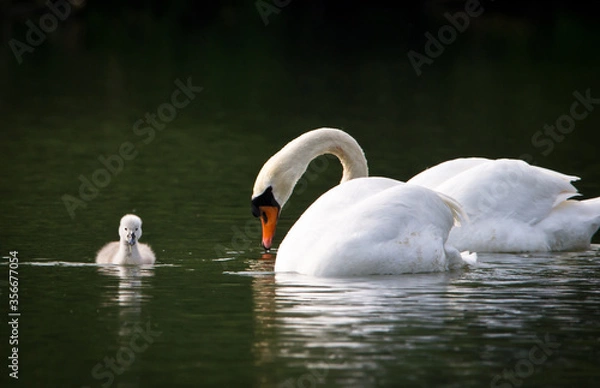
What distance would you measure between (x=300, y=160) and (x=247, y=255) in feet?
3.31

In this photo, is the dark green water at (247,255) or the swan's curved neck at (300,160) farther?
the swan's curved neck at (300,160)

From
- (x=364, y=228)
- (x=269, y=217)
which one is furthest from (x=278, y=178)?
(x=364, y=228)

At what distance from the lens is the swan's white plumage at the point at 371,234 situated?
12305 mm

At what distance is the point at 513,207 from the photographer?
14.9 meters

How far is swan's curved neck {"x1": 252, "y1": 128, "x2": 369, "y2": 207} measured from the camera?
44.4 feet

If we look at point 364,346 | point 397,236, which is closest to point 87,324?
point 364,346

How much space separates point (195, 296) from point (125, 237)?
1761mm

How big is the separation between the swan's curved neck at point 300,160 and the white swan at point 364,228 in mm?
12

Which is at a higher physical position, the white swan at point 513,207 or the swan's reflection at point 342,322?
the white swan at point 513,207

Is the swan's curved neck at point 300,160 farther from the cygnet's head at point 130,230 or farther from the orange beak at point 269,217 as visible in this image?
the cygnet's head at point 130,230

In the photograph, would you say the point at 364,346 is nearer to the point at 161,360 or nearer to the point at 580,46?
the point at 161,360

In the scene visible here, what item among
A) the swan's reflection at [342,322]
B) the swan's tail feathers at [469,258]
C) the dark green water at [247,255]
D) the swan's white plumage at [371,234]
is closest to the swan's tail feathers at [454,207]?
the swan's white plumage at [371,234]

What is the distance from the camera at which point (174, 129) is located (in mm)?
26375

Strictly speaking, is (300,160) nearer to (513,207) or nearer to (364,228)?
(364,228)
